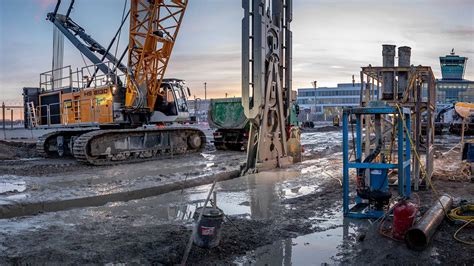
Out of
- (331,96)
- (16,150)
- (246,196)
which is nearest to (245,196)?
(246,196)

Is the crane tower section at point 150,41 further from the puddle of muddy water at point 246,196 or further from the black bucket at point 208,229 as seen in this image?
the black bucket at point 208,229

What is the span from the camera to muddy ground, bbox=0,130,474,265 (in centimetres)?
500

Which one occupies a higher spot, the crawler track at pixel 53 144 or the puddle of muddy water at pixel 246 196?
the crawler track at pixel 53 144

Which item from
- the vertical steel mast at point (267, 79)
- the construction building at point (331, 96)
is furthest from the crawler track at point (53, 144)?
the construction building at point (331, 96)

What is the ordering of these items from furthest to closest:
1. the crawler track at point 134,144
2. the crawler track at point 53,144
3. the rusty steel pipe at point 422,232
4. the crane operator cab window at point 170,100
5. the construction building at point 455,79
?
1. the construction building at point 455,79
2. the crane operator cab window at point 170,100
3. the crawler track at point 53,144
4. the crawler track at point 134,144
5. the rusty steel pipe at point 422,232

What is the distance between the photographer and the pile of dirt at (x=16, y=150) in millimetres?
17316

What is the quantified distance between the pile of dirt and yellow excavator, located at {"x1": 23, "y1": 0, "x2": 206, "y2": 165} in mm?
1267

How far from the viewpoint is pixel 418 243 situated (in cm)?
521

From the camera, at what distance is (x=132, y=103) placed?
54.5ft

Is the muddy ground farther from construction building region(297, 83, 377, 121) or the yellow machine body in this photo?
construction building region(297, 83, 377, 121)

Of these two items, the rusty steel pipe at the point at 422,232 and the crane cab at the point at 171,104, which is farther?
the crane cab at the point at 171,104

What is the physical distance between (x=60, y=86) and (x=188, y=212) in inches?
513

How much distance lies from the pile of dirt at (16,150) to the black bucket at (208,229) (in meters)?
14.0

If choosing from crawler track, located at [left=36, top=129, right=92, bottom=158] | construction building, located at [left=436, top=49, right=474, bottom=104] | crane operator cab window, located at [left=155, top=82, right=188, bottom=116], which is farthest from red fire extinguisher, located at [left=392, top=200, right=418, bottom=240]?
construction building, located at [left=436, top=49, right=474, bottom=104]
